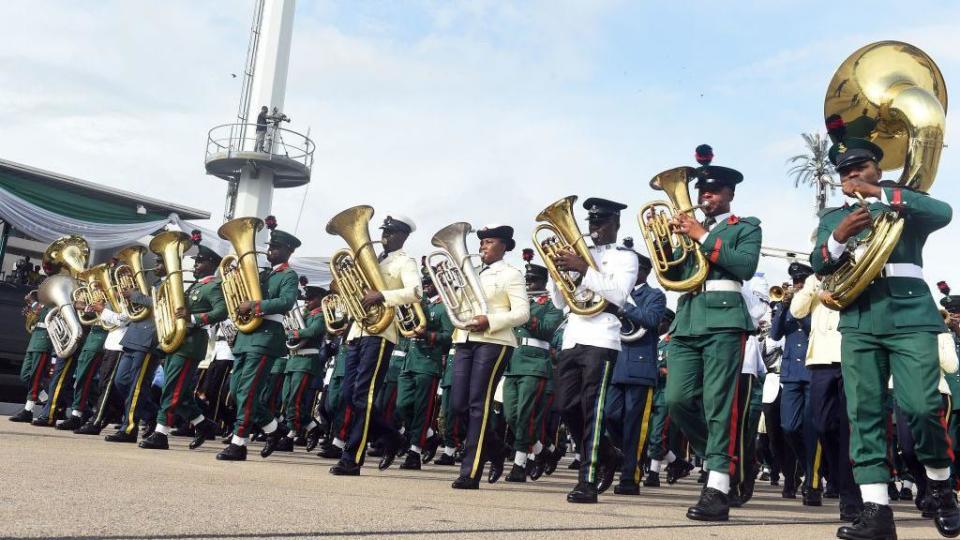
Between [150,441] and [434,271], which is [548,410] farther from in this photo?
[150,441]

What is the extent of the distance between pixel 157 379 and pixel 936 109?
12.3 meters

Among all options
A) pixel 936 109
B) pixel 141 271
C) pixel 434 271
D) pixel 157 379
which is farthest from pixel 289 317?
pixel 936 109

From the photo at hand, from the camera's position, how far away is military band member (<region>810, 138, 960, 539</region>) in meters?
4.63

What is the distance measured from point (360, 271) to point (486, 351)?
5.38 ft

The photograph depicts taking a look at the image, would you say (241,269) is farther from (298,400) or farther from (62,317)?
(62,317)

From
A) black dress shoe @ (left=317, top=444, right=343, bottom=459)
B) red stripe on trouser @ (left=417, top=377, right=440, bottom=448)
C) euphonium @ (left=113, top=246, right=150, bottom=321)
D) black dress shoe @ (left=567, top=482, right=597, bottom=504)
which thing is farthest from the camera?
euphonium @ (left=113, top=246, right=150, bottom=321)

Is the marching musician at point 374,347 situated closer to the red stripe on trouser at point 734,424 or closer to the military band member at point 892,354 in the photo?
the red stripe on trouser at point 734,424

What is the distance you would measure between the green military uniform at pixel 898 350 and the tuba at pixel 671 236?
109 cm

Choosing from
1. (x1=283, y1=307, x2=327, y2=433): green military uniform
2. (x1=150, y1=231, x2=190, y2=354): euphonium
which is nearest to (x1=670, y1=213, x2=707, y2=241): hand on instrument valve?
(x1=150, y1=231, x2=190, y2=354): euphonium

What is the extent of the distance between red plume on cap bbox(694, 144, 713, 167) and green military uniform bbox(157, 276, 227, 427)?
4975 millimetres

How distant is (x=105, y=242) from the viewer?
1755 cm

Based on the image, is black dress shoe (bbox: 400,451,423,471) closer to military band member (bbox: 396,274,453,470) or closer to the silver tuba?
military band member (bbox: 396,274,453,470)

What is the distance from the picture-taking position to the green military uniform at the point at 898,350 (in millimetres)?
4660

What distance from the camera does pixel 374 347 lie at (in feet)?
26.3
